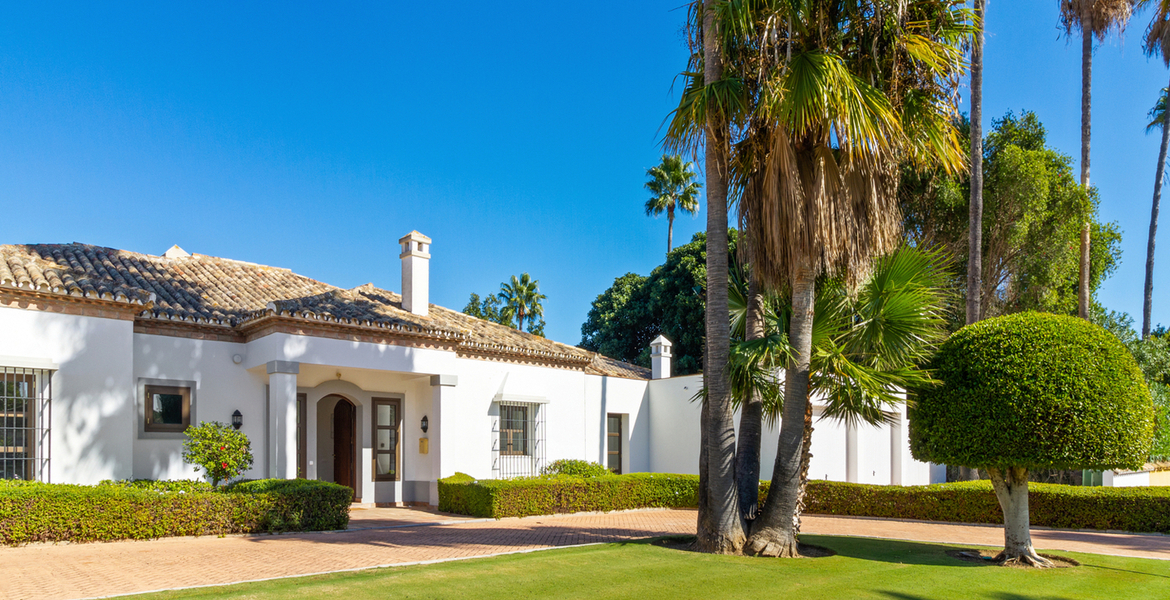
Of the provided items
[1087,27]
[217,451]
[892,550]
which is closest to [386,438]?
[217,451]

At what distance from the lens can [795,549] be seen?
980cm

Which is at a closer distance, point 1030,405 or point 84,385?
point 1030,405

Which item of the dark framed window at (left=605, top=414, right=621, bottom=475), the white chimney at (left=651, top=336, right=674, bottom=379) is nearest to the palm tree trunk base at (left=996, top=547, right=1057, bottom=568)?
the dark framed window at (left=605, top=414, right=621, bottom=475)

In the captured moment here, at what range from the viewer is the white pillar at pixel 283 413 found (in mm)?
13805

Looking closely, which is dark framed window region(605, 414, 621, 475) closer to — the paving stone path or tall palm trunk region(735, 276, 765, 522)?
the paving stone path

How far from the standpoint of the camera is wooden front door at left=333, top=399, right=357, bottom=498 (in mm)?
16812

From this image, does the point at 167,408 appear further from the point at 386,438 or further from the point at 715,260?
the point at 715,260

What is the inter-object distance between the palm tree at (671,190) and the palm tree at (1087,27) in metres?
19.8

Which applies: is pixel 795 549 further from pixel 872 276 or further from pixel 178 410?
pixel 178 410

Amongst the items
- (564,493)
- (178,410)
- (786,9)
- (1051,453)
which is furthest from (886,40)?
(178,410)

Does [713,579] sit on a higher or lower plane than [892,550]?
higher

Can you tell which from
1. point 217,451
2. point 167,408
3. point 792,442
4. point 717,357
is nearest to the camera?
point 792,442

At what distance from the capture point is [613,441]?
21.7 m

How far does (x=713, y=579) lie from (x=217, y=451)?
27.9 ft
